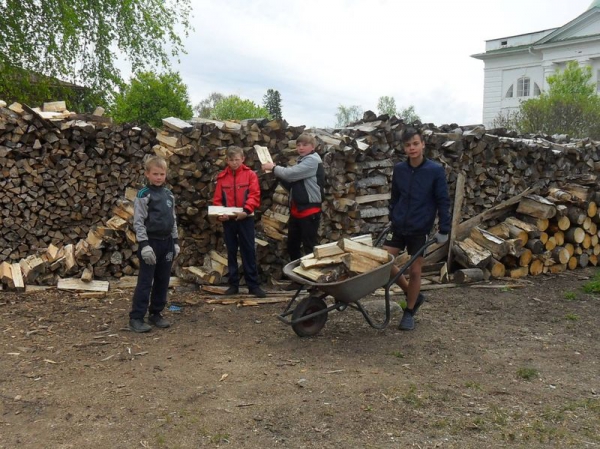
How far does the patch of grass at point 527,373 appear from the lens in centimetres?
424

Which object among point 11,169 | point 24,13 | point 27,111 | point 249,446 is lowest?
point 249,446

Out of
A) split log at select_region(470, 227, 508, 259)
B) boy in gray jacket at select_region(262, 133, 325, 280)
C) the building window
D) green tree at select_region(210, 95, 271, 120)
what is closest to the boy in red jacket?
boy in gray jacket at select_region(262, 133, 325, 280)

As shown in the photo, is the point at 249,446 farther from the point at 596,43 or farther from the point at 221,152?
the point at 596,43

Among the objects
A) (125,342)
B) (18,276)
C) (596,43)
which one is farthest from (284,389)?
(596,43)

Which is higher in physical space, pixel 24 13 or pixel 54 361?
pixel 24 13

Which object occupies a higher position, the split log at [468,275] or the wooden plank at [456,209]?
the wooden plank at [456,209]

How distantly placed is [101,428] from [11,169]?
6.56 metres

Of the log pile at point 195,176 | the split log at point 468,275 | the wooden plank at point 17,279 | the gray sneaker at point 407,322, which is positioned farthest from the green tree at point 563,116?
the wooden plank at point 17,279

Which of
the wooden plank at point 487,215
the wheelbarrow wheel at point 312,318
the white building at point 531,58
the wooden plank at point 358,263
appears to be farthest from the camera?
the white building at point 531,58

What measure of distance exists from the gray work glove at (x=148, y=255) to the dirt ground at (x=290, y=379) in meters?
0.69

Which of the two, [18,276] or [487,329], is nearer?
[487,329]

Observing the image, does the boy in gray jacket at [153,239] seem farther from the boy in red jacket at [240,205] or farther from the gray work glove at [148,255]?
the boy in red jacket at [240,205]

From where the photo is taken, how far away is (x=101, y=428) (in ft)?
11.1

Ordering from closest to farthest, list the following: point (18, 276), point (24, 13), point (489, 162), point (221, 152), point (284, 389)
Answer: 1. point (284, 389)
2. point (18, 276)
3. point (221, 152)
4. point (489, 162)
5. point (24, 13)
